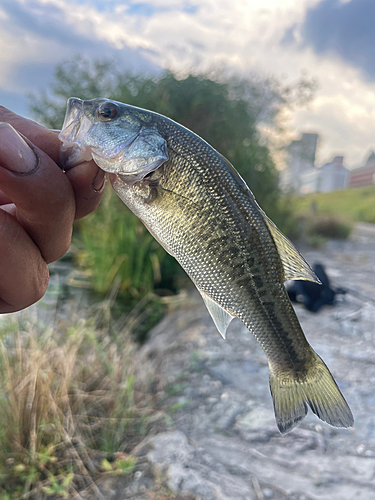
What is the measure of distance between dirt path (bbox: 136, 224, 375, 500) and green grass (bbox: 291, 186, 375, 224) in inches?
209

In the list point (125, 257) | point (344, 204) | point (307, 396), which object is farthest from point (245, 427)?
point (344, 204)

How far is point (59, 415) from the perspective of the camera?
2.39 meters

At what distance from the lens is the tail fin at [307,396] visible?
109 centimetres

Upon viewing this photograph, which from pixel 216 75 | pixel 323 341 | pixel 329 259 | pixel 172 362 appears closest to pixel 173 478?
pixel 172 362

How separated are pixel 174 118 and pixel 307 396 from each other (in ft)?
17.3

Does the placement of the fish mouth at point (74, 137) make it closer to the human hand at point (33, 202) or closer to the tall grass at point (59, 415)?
the human hand at point (33, 202)

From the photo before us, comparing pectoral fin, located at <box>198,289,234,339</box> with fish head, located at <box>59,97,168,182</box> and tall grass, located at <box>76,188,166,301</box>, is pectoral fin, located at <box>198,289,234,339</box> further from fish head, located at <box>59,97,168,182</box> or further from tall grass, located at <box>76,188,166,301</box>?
tall grass, located at <box>76,188,166,301</box>

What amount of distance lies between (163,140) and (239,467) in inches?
78.1

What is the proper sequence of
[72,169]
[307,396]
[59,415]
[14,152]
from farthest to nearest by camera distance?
[59,415]
[307,396]
[72,169]
[14,152]

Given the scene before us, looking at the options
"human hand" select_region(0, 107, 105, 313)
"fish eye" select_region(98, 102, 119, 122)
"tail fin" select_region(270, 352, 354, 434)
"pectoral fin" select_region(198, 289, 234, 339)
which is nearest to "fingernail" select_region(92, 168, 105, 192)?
"human hand" select_region(0, 107, 105, 313)

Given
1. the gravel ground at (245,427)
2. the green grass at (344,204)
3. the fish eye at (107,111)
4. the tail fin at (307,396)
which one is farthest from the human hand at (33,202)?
the green grass at (344,204)

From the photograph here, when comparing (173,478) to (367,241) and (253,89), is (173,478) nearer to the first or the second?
(253,89)

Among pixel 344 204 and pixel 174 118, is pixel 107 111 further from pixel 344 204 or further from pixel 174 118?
pixel 344 204

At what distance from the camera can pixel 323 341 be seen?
3.12 meters
